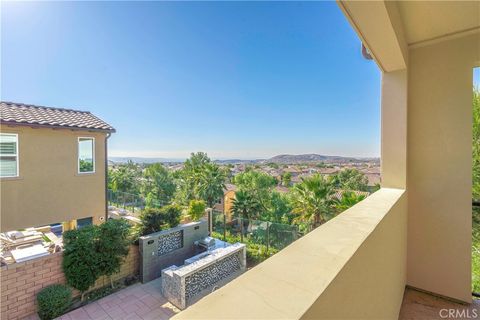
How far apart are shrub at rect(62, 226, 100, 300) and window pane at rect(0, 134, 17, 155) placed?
243 centimetres

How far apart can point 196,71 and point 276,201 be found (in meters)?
13.2

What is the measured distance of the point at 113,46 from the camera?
30.2 ft

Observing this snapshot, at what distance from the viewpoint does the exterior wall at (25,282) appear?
4402 mm

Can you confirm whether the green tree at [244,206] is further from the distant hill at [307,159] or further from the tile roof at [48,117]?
the distant hill at [307,159]

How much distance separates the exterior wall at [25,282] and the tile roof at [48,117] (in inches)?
129

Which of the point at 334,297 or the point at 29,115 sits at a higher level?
the point at 29,115

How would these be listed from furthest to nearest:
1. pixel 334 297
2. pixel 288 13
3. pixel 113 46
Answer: pixel 288 13, pixel 113 46, pixel 334 297

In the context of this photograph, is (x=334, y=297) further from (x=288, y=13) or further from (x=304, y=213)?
(x=288, y=13)

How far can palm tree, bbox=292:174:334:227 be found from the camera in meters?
10.3

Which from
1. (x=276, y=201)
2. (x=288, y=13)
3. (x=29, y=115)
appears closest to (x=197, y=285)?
(x=29, y=115)

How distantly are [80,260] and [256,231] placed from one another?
573 centimetres

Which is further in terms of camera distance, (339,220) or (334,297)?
(339,220)

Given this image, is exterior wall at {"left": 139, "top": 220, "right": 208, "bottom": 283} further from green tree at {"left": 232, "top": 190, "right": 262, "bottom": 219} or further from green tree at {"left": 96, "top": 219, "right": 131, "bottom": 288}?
green tree at {"left": 232, "top": 190, "right": 262, "bottom": 219}

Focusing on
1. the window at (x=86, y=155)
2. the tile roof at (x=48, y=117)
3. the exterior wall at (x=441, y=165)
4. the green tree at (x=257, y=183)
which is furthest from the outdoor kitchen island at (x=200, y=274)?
the green tree at (x=257, y=183)
